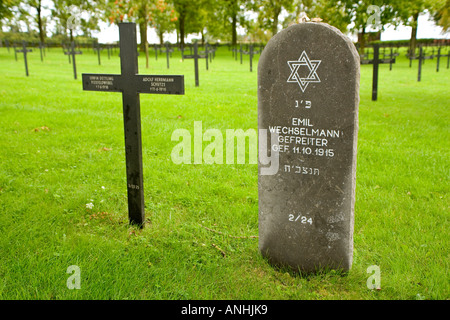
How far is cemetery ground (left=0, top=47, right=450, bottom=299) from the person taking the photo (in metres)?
3.13

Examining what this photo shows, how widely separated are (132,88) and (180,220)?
153cm

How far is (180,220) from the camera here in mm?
4383

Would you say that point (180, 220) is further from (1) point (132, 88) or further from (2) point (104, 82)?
(2) point (104, 82)

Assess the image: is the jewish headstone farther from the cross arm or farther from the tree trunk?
the tree trunk

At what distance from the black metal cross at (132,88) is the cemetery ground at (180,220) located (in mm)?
406

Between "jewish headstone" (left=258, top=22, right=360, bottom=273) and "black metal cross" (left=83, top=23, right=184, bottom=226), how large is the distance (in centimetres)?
105

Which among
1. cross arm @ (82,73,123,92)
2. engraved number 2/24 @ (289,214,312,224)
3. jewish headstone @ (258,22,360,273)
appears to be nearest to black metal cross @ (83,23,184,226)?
cross arm @ (82,73,123,92)

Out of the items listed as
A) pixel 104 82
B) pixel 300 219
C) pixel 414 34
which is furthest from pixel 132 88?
pixel 414 34

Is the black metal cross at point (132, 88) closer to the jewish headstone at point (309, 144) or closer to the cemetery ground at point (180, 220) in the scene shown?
the cemetery ground at point (180, 220)

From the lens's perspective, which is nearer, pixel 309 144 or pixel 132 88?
pixel 309 144

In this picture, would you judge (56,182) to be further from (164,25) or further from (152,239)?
(164,25)

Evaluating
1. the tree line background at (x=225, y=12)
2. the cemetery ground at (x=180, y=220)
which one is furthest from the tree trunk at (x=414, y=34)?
the cemetery ground at (x=180, y=220)

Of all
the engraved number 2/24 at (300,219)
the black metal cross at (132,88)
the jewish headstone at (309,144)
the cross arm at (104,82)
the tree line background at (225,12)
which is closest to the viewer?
the jewish headstone at (309,144)

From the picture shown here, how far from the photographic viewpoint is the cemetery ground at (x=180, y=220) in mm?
3135
